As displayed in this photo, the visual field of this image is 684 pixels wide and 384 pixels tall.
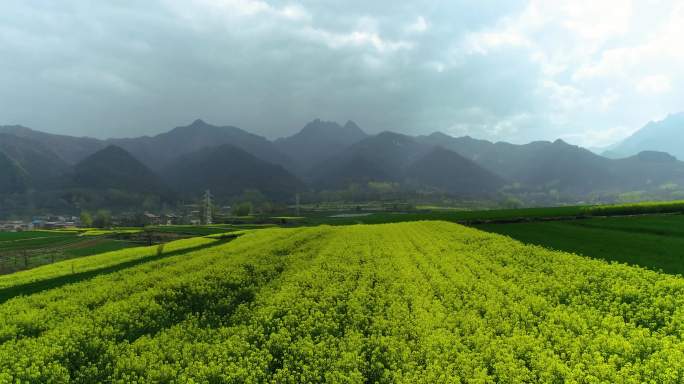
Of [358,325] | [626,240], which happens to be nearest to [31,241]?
[358,325]

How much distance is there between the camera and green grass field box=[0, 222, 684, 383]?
12.7 meters

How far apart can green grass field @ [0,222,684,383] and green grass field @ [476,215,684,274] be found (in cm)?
370

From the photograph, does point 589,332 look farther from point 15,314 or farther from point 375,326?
point 15,314

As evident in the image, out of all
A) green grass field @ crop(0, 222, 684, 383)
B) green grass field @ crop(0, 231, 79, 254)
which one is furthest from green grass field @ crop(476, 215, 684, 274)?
green grass field @ crop(0, 231, 79, 254)

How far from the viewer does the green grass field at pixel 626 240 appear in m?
26.1

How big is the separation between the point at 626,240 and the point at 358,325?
3396cm

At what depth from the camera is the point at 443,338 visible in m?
14.6

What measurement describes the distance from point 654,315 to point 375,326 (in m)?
13.4

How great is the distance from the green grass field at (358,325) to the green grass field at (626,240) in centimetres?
370

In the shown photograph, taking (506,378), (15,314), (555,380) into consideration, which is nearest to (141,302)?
(15,314)

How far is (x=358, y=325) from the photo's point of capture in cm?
1717

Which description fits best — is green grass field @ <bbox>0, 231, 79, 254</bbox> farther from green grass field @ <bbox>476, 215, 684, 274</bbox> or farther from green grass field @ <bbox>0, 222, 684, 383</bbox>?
green grass field @ <bbox>476, 215, 684, 274</bbox>

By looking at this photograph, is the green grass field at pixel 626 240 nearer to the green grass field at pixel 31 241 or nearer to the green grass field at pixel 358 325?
the green grass field at pixel 358 325

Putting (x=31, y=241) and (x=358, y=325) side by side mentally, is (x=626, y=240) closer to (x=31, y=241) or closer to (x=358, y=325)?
(x=358, y=325)
